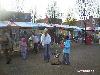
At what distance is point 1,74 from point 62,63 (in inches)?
225

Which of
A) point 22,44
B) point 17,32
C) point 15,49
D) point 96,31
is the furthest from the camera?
point 96,31

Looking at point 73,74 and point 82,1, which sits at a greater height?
point 82,1

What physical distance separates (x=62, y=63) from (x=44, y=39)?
2.01 m

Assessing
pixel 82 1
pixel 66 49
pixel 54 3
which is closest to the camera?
pixel 66 49

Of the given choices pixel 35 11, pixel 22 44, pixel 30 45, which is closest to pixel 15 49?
pixel 30 45

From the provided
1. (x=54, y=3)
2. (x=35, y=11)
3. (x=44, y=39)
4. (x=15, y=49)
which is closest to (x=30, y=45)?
(x=15, y=49)

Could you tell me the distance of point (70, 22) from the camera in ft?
329

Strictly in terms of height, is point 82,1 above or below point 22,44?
above

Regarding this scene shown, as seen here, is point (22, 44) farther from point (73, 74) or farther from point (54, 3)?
point (54, 3)

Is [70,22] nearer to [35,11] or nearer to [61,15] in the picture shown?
[61,15]

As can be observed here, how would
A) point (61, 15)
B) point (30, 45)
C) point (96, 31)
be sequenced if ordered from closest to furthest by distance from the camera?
point (30, 45)
point (96, 31)
point (61, 15)

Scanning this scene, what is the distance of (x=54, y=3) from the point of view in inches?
3383

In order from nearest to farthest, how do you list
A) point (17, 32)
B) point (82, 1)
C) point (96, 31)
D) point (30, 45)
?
point (30, 45) < point (17, 32) < point (82, 1) < point (96, 31)

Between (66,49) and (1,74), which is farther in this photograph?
(66,49)
